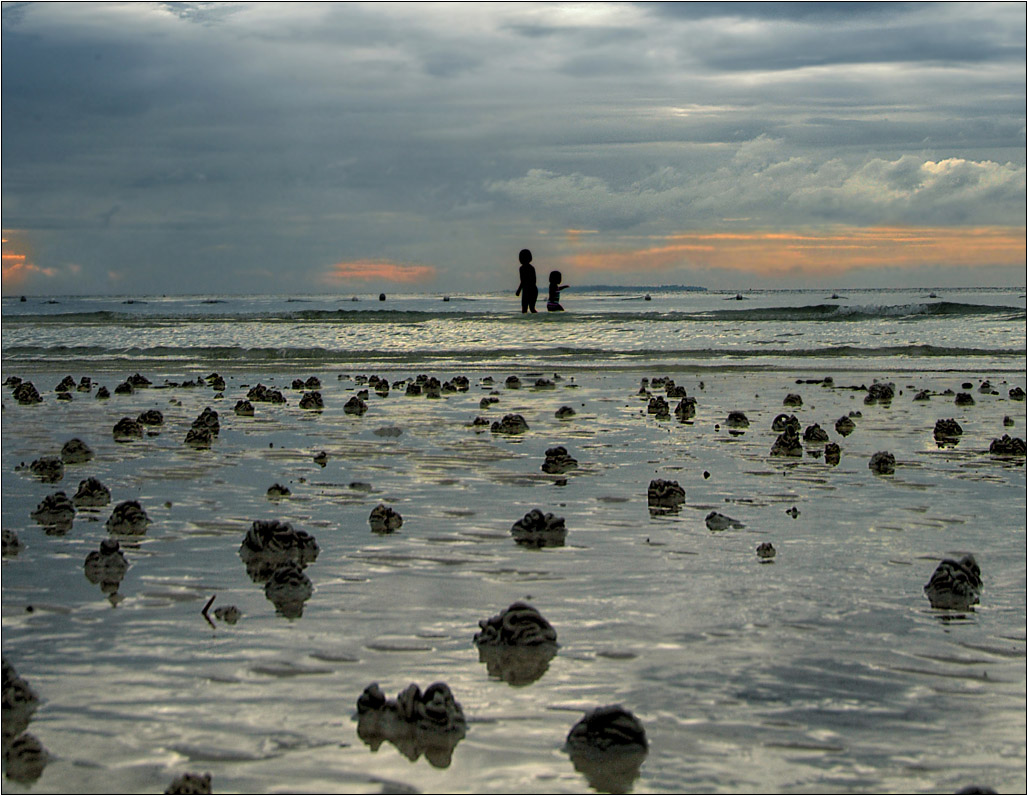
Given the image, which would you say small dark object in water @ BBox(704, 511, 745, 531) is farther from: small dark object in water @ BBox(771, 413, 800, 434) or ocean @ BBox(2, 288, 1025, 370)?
ocean @ BBox(2, 288, 1025, 370)

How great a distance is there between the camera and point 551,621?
6.65 metres

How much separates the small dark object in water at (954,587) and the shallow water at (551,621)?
0.12 metres

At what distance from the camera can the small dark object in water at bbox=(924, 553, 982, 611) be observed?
6.91 m

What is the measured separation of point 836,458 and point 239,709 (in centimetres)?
863

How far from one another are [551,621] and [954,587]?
2.46m

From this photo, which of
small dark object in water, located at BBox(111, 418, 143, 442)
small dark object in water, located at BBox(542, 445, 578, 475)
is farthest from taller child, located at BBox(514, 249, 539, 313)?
small dark object in water, located at BBox(542, 445, 578, 475)

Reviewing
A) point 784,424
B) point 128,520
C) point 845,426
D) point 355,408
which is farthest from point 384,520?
point 355,408

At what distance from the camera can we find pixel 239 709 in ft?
17.4

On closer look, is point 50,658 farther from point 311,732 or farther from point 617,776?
point 617,776

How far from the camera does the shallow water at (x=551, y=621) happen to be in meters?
4.83

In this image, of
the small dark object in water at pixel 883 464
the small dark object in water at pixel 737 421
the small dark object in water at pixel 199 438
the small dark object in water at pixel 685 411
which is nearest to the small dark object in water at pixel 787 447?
the small dark object in water at pixel 883 464

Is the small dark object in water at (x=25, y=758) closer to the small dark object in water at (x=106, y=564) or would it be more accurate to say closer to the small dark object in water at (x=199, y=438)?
the small dark object in water at (x=106, y=564)

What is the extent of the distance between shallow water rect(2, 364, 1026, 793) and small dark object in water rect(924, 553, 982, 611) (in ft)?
0.38

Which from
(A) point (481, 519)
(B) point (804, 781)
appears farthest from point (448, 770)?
(A) point (481, 519)
